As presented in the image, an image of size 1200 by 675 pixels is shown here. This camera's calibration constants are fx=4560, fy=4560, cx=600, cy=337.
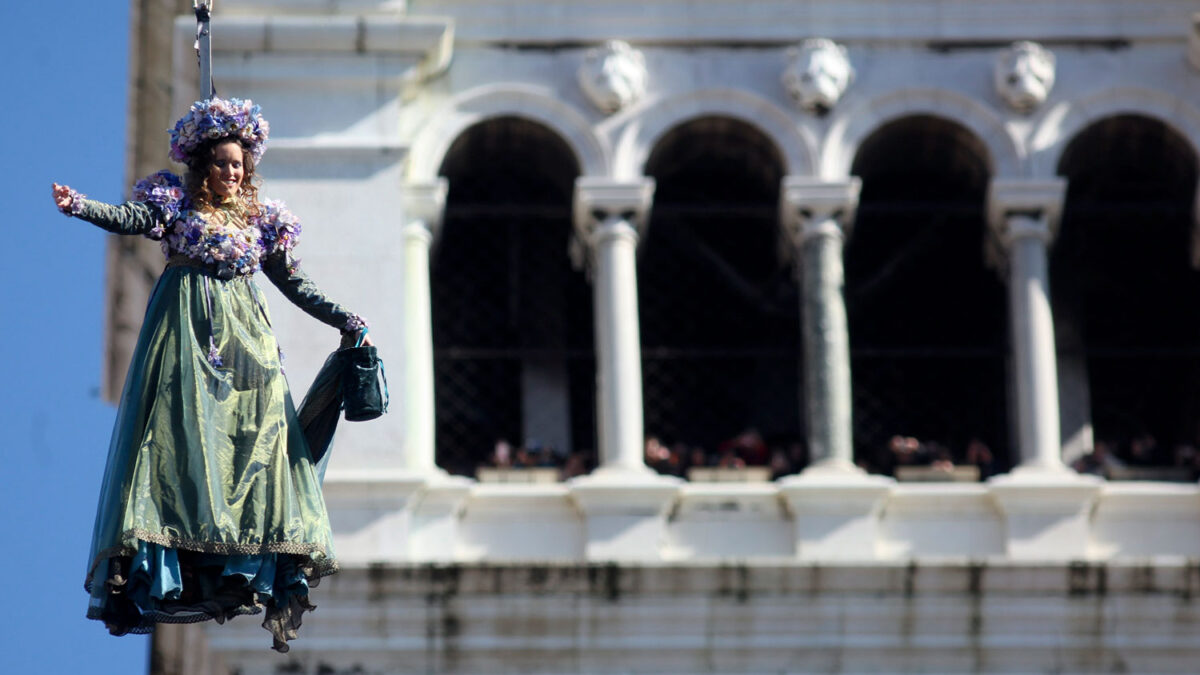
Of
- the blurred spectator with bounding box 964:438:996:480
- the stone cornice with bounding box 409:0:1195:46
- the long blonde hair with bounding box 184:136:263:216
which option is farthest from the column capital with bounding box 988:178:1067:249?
the long blonde hair with bounding box 184:136:263:216

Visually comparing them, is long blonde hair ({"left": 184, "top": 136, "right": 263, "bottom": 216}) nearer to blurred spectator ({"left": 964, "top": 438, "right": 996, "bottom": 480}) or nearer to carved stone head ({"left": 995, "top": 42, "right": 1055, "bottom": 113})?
blurred spectator ({"left": 964, "top": 438, "right": 996, "bottom": 480})

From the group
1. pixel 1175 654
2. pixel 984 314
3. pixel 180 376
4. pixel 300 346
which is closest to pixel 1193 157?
pixel 984 314

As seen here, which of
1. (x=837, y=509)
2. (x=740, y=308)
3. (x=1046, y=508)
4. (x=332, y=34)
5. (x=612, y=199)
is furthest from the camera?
(x=740, y=308)

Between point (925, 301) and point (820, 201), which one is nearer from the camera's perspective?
point (820, 201)

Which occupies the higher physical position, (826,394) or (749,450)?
(826,394)

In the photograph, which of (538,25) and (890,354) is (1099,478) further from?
(538,25)

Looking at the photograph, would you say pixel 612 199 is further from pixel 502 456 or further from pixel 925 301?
pixel 925 301

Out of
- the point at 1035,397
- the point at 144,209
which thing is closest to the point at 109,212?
the point at 144,209

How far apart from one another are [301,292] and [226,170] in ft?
2.61

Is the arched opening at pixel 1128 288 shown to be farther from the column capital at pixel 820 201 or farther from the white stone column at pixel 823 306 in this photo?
the white stone column at pixel 823 306

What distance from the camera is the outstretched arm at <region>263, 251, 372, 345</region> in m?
25.3

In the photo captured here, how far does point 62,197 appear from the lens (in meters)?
24.0

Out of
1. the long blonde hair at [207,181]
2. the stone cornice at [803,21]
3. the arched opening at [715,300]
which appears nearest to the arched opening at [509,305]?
the arched opening at [715,300]

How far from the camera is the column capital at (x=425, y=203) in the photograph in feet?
143
